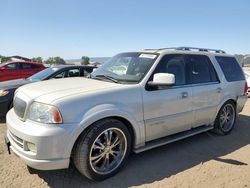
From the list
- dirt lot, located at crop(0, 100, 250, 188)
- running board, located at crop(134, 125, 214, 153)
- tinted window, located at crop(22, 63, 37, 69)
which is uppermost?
tinted window, located at crop(22, 63, 37, 69)

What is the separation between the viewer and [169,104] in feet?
13.9

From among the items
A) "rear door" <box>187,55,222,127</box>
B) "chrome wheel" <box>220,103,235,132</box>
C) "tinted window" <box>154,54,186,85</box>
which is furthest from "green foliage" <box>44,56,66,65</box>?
"tinted window" <box>154,54,186,85</box>

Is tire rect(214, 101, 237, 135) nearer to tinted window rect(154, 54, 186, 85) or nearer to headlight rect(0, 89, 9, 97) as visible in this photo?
tinted window rect(154, 54, 186, 85)

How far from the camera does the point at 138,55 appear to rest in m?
4.62

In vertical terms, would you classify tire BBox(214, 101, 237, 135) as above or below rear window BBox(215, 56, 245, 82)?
below

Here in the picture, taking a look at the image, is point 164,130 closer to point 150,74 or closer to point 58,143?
point 150,74

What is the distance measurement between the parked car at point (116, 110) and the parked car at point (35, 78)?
4.65 ft

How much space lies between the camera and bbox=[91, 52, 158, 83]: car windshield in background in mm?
4125

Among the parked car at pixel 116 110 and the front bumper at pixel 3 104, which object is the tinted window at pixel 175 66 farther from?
the front bumper at pixel 3 104

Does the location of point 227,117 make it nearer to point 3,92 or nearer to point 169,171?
point 169,171

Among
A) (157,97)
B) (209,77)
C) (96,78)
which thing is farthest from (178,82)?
(96,78)

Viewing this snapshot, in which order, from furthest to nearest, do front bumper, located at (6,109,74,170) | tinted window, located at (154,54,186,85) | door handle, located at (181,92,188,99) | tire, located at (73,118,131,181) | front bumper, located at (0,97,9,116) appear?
front bumper, located at (0,97,9,116) < door handle, located at (181,92,188,99) < tinted window, located at (154,54,186,85) < tire, located at (73,118,131,181) < front bumper, located at (6,109,74,170)

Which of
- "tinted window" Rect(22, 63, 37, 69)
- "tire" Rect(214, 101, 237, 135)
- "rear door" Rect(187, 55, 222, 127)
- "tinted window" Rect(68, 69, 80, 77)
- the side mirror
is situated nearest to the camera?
the side mirror

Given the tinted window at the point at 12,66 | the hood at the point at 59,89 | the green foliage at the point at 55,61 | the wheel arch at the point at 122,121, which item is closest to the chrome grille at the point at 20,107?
the hood at the point at 59,89
